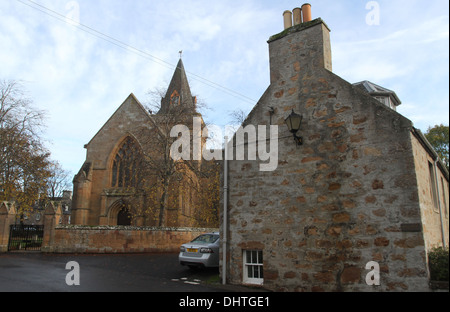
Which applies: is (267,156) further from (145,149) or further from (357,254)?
(145,149)

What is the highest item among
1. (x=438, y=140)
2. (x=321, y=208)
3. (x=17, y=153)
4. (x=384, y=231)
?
(x=438, y=140)

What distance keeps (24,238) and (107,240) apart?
635 centimetres

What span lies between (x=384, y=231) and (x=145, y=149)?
1877 cm

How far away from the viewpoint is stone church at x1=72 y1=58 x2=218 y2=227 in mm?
21938

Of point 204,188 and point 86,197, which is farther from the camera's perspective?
point 86,197

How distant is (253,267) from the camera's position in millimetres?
9297

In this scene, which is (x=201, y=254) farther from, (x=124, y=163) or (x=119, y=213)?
(x=124, y=163)

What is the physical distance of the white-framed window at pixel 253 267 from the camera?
9.15m

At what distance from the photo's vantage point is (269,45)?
10188mm

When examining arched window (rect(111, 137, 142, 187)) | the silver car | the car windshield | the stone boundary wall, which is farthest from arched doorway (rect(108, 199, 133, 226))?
the silver car

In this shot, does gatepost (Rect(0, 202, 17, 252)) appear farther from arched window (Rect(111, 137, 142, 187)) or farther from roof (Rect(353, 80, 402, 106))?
roof (Rect(353, 80, 402, 106))

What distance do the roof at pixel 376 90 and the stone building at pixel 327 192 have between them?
529cm

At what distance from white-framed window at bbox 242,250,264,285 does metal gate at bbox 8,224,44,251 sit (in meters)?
14.7
